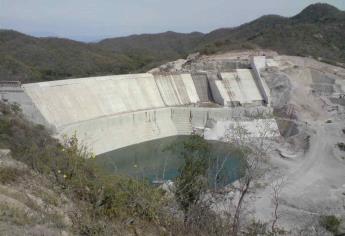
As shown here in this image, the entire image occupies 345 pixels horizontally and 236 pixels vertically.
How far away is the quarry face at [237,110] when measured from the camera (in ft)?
72.1

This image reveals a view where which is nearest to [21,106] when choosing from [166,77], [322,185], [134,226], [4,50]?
[166,77]

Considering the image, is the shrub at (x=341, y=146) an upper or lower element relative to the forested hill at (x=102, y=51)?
lower

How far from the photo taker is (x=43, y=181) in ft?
29.2

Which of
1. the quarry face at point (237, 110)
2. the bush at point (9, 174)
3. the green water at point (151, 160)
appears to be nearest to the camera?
the bush at point (9, 174)

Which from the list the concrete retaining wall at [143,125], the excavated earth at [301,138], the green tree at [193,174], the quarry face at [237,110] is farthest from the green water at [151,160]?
the green tree at [193,174]

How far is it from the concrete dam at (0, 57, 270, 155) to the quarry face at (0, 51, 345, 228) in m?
0.08

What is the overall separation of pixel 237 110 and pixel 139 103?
7736mm

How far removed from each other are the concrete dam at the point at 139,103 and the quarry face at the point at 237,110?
8cm

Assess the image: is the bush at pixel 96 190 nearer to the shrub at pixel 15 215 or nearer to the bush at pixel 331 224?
the shrub at pixel 15 215

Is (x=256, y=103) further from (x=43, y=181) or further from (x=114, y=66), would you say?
(x=43, y=181)

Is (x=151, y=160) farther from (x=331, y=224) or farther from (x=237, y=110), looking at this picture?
(x=331, y=224)

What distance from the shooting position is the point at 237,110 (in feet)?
114

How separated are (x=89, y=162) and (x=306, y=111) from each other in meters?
26.5

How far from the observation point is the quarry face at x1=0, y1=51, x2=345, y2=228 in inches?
866
